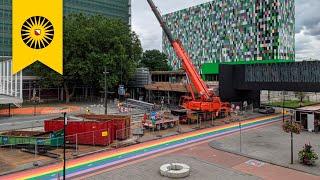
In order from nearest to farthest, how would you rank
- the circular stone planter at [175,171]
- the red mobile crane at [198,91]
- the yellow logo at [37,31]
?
the yellow logo at [37,31] → the circular stone planter at [175,171] → the red mobile crane at [198,91]

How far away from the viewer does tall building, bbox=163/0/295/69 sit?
126625mm

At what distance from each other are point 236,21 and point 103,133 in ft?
402

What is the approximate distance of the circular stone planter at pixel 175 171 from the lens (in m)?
19.8

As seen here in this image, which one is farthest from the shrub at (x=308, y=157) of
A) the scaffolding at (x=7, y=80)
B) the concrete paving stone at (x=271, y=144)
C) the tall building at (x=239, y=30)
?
the tall building at (x=239, y=30)

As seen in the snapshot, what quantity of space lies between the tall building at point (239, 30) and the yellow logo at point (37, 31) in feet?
387

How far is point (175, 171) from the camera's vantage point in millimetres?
20172

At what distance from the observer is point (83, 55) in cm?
6322

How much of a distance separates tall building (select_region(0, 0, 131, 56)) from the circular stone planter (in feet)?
254

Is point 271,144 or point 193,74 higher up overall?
point 193,74

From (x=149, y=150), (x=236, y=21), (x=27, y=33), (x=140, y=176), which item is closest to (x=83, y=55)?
(x=149, y=150)

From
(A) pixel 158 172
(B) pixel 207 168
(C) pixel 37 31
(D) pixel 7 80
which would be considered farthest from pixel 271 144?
(D) pixel 7 80

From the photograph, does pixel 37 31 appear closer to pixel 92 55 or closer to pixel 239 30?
pixel 92 55

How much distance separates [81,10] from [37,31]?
3744 inches

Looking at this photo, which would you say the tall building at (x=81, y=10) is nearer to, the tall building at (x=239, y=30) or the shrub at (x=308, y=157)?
the tall building at (x=239, y=30)
